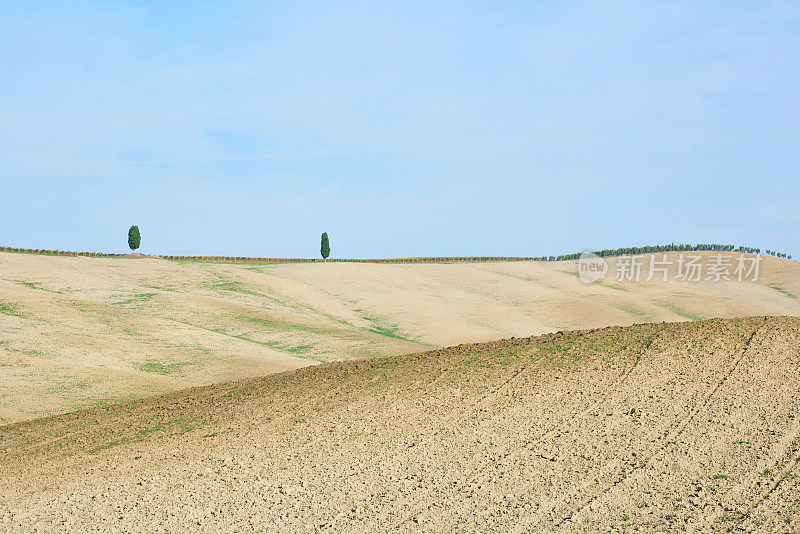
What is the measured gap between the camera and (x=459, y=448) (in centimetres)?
1364

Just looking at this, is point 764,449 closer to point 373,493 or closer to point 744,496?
point 744,496

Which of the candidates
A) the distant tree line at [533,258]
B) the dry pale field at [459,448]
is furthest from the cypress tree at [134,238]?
the dry pale field at [459,448]

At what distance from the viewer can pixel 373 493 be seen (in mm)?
11875

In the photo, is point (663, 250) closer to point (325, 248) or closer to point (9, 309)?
point (325, 248)

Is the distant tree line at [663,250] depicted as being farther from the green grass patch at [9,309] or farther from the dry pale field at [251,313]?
the green grass patch at [9,309]

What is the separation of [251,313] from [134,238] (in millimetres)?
51461

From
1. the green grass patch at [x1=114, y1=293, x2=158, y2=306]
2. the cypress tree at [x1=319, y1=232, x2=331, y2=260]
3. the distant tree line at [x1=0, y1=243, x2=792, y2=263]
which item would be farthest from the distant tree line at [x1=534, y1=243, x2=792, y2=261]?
the green grass patch at [x1=114, y1=293, x2=158, y2=306]

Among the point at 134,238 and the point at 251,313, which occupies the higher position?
the point at 134,238

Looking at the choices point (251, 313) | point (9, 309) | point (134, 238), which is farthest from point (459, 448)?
point (134, 238)

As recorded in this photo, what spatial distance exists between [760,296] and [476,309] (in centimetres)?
3219

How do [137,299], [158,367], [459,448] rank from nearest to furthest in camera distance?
[459,448]
[158,367]
[137,299]

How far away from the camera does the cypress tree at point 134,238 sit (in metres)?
82.7

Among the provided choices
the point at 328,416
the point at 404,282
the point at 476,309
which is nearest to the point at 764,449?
the point at 328,416

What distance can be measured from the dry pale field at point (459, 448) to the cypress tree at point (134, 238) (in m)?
68.6
